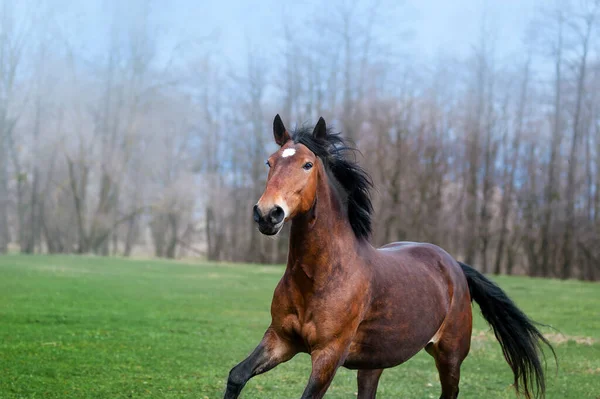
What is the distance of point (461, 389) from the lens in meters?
7.80

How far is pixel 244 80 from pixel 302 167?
1451 inches

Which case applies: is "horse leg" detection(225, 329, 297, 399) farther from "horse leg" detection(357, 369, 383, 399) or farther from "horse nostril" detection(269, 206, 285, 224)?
"horse leg" detection(357, 369, 383, 399)

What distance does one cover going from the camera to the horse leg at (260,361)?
4352 mm

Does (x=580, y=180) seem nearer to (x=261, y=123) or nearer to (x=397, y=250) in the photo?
(x=261, y=123)

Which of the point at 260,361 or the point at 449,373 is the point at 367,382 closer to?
the point at 449,373

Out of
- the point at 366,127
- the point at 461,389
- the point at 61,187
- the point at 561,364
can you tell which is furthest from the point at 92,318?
the point at 61,187

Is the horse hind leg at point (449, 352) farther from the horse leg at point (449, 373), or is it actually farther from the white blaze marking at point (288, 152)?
the white blaze marking at point (288, 152)

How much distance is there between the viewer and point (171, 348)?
975cm

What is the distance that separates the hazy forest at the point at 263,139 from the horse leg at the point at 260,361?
28.5m

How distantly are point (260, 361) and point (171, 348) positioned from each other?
568 centimetres

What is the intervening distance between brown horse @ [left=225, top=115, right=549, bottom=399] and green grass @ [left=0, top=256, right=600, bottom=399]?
2.16 meters

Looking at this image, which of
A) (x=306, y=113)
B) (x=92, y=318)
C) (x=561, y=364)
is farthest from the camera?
(x=306, y=113)

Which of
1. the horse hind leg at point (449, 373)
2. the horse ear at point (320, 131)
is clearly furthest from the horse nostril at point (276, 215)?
the horse hind leg at point (449, 373)

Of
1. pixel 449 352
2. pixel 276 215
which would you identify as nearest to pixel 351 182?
pixel 276 215
